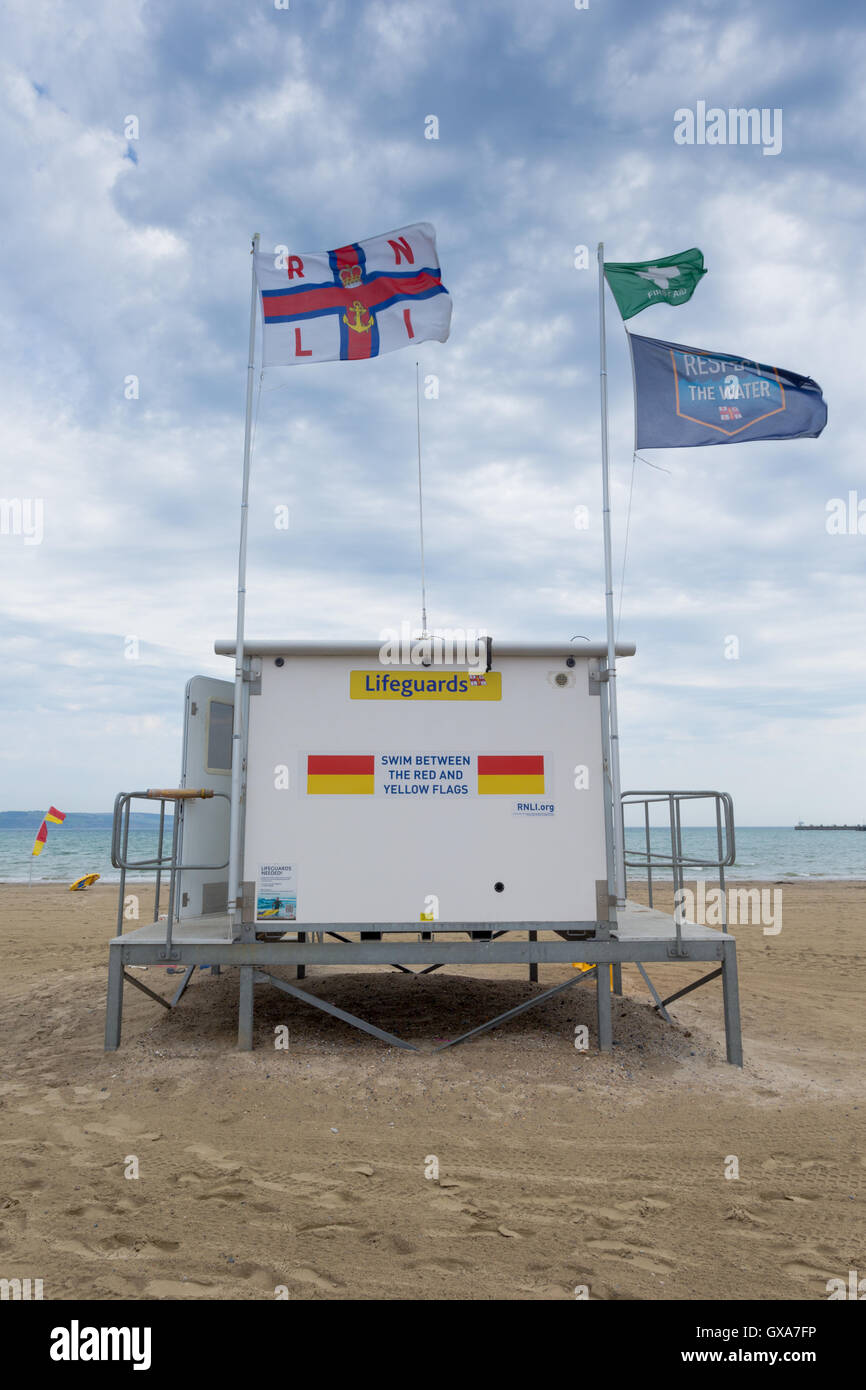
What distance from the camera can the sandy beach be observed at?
11.8 ft

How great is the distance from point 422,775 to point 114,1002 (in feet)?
9.97

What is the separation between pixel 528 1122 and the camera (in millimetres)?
5293

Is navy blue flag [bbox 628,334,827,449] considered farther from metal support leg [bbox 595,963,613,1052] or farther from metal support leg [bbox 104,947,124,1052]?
metal support leg [bbox 104,947,124,1052]

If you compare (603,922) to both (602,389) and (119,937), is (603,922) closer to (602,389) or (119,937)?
(119,937)

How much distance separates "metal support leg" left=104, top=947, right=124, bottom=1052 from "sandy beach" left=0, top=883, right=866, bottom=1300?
0.14 m

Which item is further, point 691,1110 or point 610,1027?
point 610,1027

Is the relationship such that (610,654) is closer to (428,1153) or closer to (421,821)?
(421,821)

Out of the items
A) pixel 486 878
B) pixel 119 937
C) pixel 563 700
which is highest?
pixel 563 700

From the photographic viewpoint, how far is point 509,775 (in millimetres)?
6547

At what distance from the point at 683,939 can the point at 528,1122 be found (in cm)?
201

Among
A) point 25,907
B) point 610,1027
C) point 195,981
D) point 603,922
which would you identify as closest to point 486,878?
point 603,922

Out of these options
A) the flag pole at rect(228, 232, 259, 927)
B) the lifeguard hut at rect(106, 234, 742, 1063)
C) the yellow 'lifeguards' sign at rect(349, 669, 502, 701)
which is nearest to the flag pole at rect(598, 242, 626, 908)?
the lifeguard hut at rect(106, 234, 742, 1063)

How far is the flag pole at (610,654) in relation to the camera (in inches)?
258

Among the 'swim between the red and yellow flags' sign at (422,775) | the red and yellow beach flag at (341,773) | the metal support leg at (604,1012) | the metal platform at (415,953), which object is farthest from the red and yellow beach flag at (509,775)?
the metal support leg at (604,1012)
